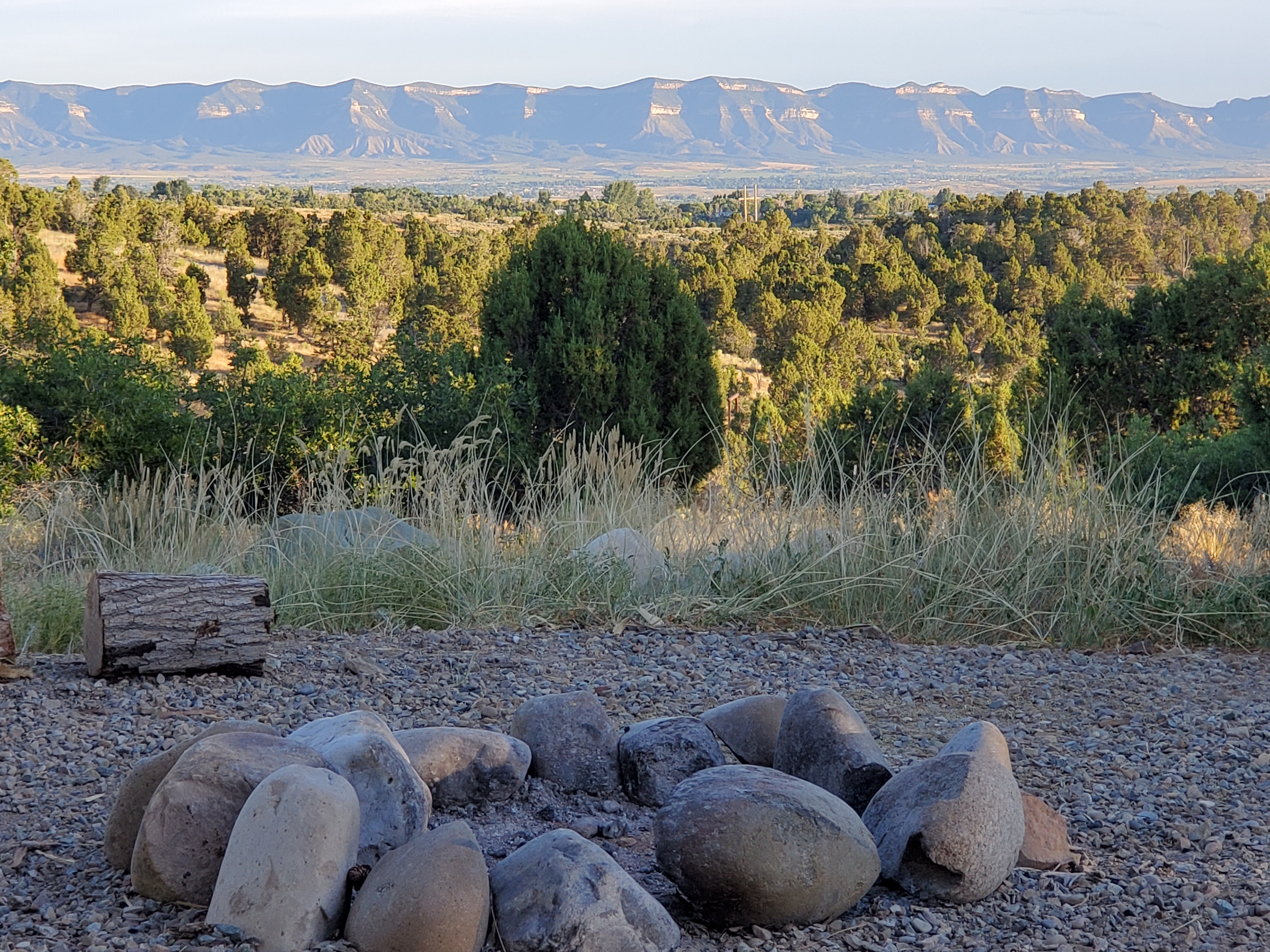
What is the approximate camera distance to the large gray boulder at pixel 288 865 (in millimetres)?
1738

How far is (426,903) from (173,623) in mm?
1619

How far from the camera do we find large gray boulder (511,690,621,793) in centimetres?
242

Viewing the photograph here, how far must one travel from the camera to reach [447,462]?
15.5 feet

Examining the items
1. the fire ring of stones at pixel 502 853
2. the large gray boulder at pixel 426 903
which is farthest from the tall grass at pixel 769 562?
the large gray boulder at pixel 426 903

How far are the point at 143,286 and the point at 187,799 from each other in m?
25.1

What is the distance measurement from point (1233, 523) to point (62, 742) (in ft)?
14.8

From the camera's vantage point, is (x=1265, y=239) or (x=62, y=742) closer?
(x=62, y=742)

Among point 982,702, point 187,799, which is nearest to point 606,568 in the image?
point 982,702

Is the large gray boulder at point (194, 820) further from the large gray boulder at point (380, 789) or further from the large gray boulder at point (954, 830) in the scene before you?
the large gray boulder at point (954, 830)

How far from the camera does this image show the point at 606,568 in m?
4.10

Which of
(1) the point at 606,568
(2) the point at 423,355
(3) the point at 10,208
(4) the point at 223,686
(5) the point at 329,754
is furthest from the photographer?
(3) the point at 10,208

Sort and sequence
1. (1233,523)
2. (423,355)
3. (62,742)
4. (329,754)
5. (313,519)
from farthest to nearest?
1. (423,355)
2. (1233,523)
3. (313,519)
4. (62,742)
5. (329,754)

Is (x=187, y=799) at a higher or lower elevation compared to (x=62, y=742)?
higher

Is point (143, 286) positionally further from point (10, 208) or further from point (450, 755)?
point (450, 755)
